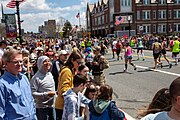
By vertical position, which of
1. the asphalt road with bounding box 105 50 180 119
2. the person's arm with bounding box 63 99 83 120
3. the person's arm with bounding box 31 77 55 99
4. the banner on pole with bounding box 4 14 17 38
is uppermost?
the banner on pole with bounding box 4 14 17 38

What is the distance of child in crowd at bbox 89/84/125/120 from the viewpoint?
10.4 ft

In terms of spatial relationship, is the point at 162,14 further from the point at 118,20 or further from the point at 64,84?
the point at 64,84

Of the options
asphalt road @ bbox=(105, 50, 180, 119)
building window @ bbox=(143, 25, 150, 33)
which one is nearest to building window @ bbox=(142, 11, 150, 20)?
building window @ bbox=(143, 25, 150, 33)

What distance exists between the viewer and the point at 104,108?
3225mm

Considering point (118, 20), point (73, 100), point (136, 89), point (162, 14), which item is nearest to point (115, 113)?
point (73, 100)

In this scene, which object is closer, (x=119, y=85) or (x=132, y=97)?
(x=132, y=97)

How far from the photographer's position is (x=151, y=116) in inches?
80.6

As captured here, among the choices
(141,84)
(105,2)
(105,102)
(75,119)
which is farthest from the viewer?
(105,2)

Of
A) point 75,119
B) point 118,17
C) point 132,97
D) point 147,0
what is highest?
point 147,0

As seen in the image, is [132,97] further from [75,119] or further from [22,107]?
[22,107]

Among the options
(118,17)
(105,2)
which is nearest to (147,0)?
(118,17)

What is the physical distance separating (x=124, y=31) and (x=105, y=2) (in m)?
16.1

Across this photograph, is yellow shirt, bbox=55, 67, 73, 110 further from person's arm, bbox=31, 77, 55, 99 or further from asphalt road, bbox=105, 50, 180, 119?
asphalt road, bbox=105, 50, 180, 119

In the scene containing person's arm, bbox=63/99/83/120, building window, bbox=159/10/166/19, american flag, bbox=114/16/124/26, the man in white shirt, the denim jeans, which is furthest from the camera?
building window, bbox=159/10/166/19
